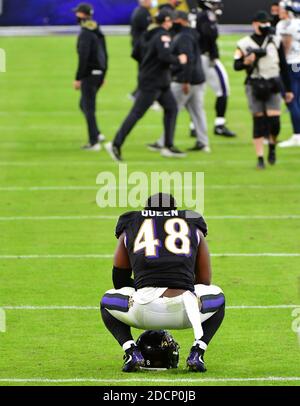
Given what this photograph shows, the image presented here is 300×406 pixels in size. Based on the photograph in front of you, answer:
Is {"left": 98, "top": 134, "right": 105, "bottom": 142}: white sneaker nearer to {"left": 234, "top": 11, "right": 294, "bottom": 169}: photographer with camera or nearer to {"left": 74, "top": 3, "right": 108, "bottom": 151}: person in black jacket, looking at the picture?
{"left": 74, "top": 3, "right": 108, "bottom": 151}: person in black jacket

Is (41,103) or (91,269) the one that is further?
(41,103)

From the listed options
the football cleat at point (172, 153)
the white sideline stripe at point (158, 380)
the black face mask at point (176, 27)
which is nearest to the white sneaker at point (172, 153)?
the football cleat at point (172, 153)

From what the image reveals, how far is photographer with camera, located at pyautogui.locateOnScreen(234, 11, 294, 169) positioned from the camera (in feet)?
60.0

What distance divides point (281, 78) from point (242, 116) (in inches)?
252

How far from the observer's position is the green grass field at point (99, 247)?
10016 mm

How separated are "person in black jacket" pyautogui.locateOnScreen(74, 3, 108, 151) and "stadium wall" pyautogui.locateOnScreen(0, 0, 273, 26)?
20946 mm

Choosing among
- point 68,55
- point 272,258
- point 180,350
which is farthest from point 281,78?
point 68,55

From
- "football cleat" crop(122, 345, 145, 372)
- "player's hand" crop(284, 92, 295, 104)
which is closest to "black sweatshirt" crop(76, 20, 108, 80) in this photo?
"player's hand" crop(284, 92, 295, 104)

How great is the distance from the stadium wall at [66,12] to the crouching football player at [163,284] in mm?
31839

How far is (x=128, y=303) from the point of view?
968 centimetres

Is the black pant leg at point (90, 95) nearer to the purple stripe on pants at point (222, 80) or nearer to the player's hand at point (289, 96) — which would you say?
the purple stripe on pants at point (222, 80)

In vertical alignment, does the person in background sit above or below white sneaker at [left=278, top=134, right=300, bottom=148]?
above
